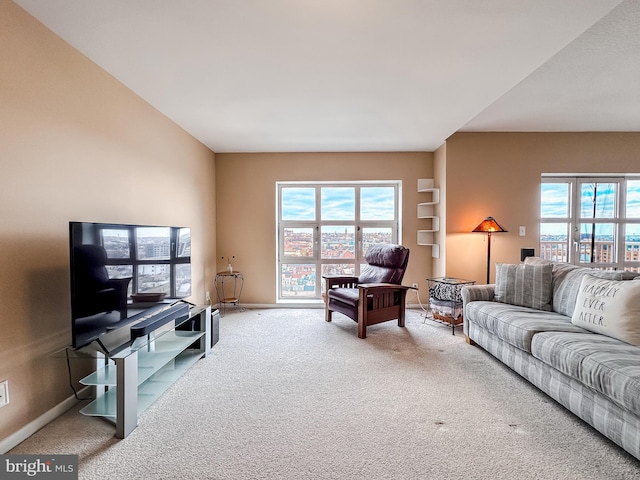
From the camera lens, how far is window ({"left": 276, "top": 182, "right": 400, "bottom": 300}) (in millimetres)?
4582

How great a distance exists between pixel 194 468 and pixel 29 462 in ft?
2.57

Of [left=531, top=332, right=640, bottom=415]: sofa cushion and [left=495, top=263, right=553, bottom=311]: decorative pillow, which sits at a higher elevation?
[left=495, top=263, right=553, bottom=311]: decorative pillow

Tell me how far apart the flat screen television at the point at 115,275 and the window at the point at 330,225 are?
7.23 feet

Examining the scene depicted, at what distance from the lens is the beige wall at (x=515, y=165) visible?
3838mm

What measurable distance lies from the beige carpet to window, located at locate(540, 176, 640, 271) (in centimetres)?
246

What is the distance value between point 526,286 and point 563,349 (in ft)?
3.48

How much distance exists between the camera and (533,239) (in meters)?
3.86

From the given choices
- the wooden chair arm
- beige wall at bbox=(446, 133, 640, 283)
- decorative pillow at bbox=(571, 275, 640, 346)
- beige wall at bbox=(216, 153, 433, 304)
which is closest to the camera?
decorative pillow at bbox=(571, 275, 640, 346)

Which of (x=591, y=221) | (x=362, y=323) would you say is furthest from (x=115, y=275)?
(x=591, y=221)

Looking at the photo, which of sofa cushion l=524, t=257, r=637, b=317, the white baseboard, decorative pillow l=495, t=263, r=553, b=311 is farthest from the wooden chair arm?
the white baseboard

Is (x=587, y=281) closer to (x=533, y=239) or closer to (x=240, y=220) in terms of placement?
(x=533, y=239)

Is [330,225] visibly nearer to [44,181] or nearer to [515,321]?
[515,321]

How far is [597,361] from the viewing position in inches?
62.2

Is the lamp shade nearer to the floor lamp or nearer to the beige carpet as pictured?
the floor lamp
